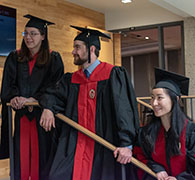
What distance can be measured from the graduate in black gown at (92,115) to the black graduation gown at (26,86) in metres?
0.28

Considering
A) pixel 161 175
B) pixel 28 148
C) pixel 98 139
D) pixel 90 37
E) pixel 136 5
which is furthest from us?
pixel 136 5

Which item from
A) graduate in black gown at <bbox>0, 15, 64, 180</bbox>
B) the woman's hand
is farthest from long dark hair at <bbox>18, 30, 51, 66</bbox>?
the woman's hand

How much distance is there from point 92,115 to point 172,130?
622 mm

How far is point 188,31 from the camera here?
6.90m

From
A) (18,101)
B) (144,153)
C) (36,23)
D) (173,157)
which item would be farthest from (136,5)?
(173,157)

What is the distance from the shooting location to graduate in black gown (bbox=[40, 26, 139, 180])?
2613 mm

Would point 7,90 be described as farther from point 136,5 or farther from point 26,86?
point 136,5

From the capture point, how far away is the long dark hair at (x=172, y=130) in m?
2.58

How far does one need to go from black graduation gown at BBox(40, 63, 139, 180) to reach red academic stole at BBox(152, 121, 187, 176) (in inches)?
8.2

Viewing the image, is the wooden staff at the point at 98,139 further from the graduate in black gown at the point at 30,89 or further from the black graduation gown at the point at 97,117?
the graduate in black gown at the point at 30,89

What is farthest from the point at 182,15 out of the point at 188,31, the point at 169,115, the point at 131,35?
the point at 169,115

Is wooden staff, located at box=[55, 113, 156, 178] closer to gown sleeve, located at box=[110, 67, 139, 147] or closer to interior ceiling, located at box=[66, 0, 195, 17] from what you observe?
gown sleeve, located at box=[110, 67, 139, 147]

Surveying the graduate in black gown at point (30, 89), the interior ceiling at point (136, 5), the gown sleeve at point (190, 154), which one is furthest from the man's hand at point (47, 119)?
the interior ceiling at point (136, 5)

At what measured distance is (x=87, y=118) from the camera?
2742 millimetres
